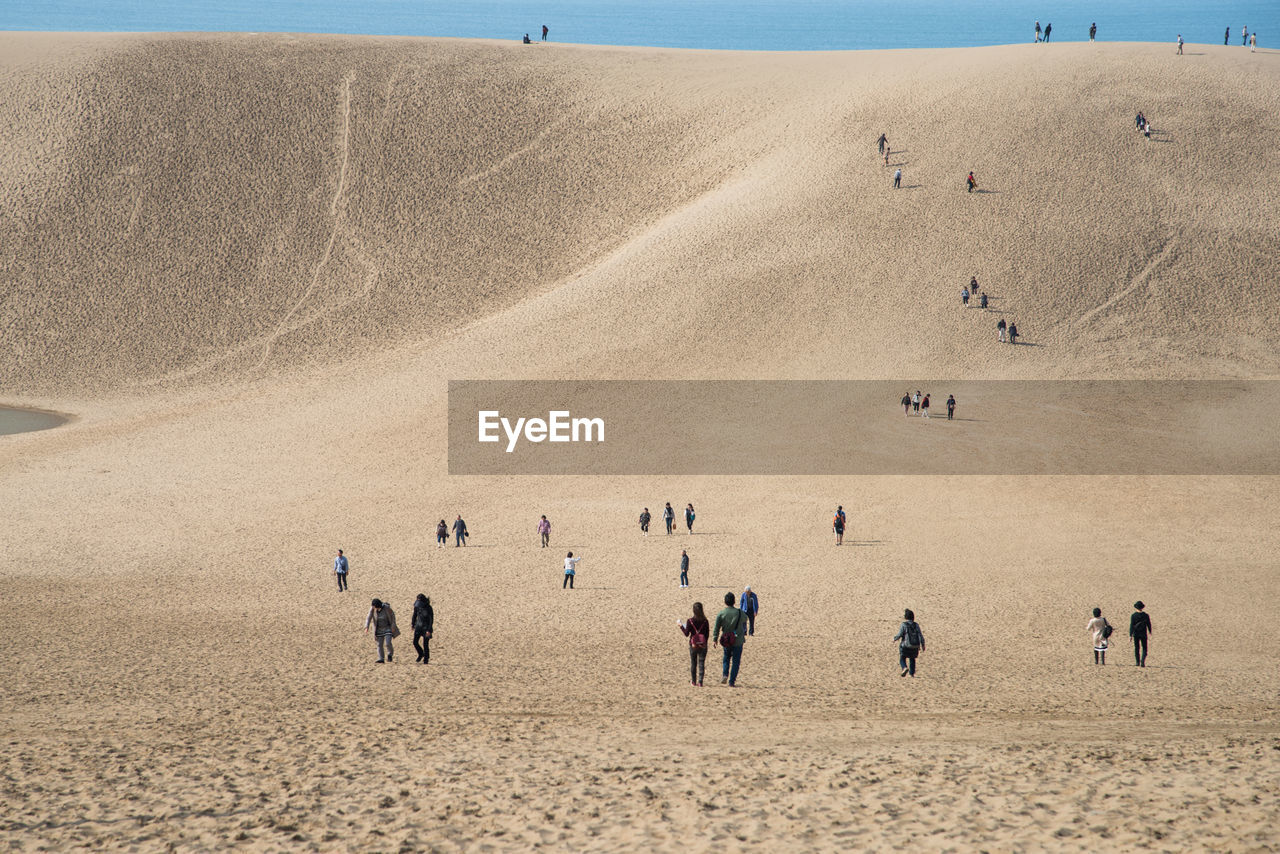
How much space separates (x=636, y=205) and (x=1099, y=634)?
164 ft

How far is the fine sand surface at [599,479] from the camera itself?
10.4 m

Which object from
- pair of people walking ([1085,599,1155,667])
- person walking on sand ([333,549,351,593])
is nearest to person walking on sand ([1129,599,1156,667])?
pair of people walking ([1085,599,1155,667])

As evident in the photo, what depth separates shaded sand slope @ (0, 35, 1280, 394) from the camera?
49031 mm

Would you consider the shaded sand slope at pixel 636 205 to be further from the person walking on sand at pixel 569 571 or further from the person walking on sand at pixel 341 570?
the person walking on sand at pixel 341 570

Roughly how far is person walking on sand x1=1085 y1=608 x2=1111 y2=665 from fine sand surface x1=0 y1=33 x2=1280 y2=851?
579 millimetres

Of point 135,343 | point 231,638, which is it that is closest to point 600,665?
point 231,638

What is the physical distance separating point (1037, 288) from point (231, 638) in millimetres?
42672

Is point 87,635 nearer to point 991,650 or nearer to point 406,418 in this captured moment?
point 991,650

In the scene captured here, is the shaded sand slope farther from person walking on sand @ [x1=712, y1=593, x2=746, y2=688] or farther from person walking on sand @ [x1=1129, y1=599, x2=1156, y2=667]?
person walking on sand @ [x1=712, y1=593, x2=746, y2=688]

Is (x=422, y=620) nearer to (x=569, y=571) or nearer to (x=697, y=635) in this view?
(x=697, y=635)

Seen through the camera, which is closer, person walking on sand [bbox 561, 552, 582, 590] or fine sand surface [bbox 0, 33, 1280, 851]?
fine sand surface [bbox 0, 33, 1280, 851]

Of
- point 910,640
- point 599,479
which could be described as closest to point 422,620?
point 910,640

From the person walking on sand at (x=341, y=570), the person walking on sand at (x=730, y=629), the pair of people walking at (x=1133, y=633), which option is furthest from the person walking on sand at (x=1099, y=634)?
the person walking on sand at (x=341, y=570)
